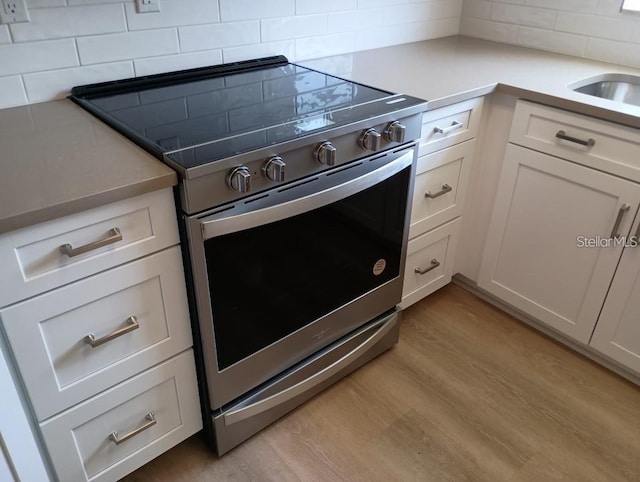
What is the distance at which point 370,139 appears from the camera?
1441 millimetres

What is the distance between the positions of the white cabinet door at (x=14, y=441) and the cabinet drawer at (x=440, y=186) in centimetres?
129

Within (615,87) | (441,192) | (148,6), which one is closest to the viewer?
(148,6)

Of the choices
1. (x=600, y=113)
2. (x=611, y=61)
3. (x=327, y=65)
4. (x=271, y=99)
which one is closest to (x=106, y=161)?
(x=271, y=99)

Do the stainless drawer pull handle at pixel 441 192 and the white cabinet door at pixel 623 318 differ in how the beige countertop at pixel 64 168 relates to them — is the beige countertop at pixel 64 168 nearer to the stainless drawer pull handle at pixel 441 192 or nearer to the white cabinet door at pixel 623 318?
the stainless drawer pull handle at pixel 441 192

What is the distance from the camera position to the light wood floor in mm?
1557

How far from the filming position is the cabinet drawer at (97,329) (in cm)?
110

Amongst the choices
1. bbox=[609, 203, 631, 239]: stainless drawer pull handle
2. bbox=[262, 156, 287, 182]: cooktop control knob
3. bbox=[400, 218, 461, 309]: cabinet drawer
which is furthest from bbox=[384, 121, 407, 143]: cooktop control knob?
bbox=[609, 203, 631, 239]: stainless drawer pull handle

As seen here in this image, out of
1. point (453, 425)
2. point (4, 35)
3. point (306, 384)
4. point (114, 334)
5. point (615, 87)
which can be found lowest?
point (453, 425)

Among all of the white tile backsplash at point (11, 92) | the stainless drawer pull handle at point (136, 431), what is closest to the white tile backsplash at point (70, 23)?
the white tile backsplash at point (11, 92)

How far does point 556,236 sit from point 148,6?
155cm

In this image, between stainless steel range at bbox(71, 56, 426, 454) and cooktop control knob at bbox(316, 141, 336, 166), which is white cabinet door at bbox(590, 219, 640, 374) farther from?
cooktop control knob at bbox(316, 141, 336, 166)

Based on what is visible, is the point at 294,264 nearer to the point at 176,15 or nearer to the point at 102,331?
the point at 102,331

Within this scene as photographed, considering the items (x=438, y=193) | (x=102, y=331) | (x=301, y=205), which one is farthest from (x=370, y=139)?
(x=102, y=331)

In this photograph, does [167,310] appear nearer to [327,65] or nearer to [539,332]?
[327,65]
